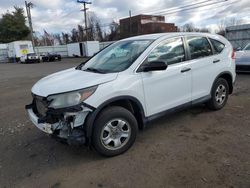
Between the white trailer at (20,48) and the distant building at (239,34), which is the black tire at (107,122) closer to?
the distant building at (239,34)

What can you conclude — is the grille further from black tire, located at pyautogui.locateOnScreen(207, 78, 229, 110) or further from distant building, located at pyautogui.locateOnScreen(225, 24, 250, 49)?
distant building, located at pyautogui.locateOnScreen(225, 24, 250, 49)

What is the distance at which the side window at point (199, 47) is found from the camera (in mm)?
4278

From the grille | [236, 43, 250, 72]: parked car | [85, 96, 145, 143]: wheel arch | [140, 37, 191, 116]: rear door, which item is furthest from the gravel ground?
[236, 43, 250, 72]: parked car

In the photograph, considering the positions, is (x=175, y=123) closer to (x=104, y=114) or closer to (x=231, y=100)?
(x=104, y=114)

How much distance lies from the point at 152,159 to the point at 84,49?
37.1 metres

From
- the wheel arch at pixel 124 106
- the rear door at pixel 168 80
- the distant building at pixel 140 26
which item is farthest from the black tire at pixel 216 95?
the distant building at pixel 140 26

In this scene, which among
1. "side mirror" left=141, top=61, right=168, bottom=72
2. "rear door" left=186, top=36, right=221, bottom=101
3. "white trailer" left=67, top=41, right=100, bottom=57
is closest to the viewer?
"side mirror" left=141, top=61, right=168, bottom=72

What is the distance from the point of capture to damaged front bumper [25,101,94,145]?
297cm

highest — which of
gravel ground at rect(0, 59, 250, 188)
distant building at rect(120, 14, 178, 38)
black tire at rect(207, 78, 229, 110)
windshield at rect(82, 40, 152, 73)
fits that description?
distant building at rect(120, 14, 178, 38)

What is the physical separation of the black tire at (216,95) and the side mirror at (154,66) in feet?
5.97

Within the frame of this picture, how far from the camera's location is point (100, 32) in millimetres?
60969

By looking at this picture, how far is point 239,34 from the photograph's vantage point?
17625mm

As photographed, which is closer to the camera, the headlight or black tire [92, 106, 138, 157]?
the headlight

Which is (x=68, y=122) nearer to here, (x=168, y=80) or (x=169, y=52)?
(x=168, y=80)
